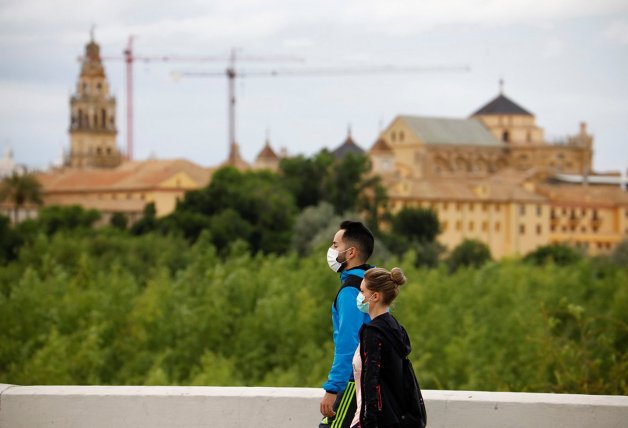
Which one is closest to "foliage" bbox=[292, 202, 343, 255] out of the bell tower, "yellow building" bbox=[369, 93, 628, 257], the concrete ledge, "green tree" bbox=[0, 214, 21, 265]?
"green tree" bbox=[0, 214, 21, 265]

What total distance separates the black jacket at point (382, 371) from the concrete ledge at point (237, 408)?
1306 millimetres

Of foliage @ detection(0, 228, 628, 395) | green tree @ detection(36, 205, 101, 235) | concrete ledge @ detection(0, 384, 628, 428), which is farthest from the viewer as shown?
green tree @ detection(36, 205, 101, 235)

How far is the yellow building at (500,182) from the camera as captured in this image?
122 meters

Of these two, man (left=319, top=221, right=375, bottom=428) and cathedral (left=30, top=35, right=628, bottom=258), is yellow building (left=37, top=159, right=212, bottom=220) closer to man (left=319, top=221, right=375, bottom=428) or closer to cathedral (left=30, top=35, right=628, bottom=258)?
cathedral (left=30, top=35, right=628, bottom=258)

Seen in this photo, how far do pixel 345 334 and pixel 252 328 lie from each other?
33.3 m

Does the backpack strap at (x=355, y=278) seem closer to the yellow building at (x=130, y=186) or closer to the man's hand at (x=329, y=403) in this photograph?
the man's hand at (x=329, y=403)

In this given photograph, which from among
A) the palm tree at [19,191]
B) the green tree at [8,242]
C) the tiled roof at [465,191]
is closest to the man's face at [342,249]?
the green tree at [8,242]

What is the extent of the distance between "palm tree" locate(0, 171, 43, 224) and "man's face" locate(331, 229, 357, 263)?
90.8 metres

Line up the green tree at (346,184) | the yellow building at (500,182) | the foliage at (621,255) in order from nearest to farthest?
the foliage at (621,255), the green tree at (346,184), the yellow building at (500,182)

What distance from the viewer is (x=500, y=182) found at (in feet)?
418

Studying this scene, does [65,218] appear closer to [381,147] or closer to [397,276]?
[381,147]

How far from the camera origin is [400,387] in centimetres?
645

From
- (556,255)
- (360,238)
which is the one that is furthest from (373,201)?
(360,238)

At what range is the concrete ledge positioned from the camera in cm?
759
